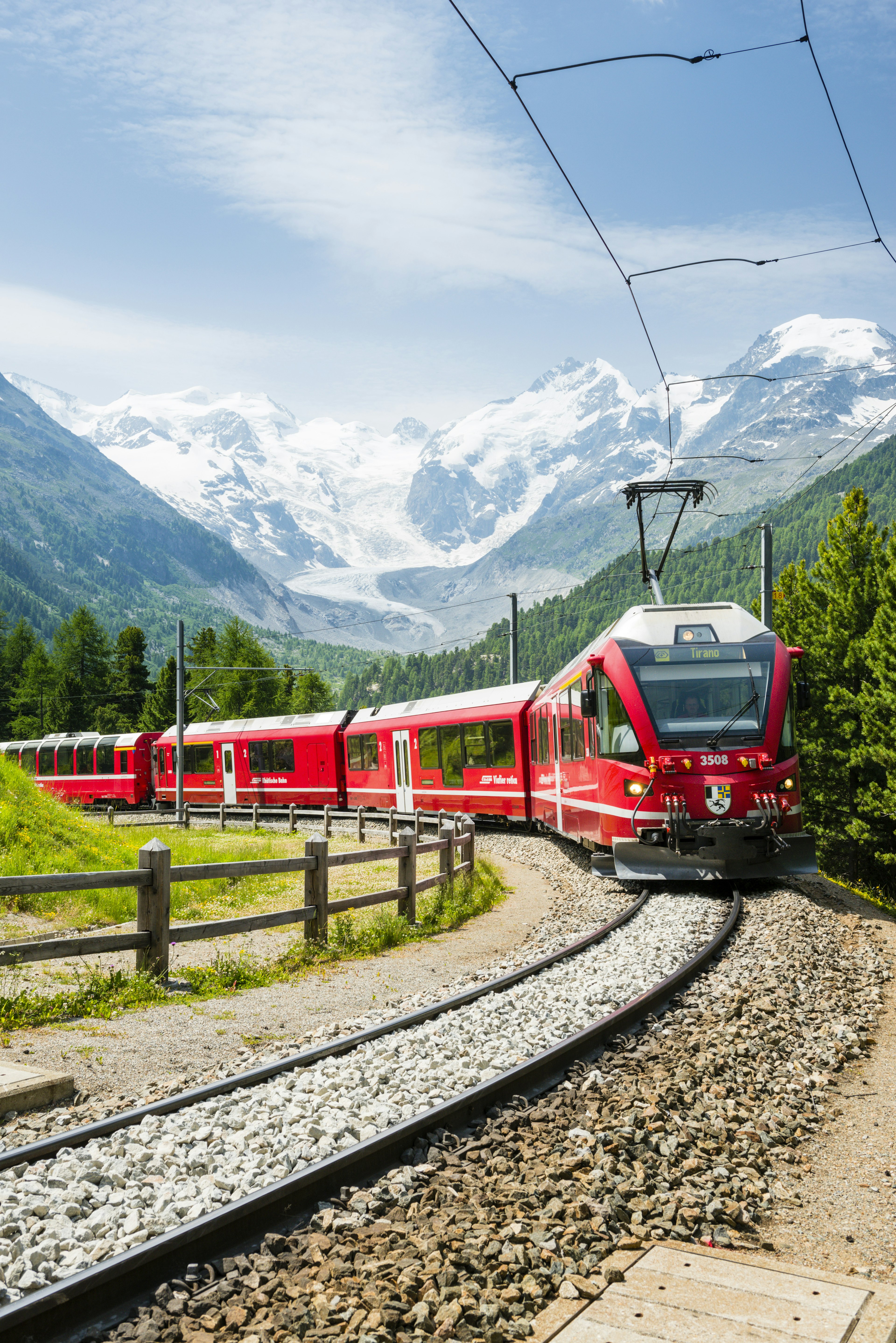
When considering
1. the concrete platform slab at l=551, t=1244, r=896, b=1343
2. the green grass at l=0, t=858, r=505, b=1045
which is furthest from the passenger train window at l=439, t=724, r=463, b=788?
the concrete platform slab at l=551, t=1244, r=896, b=1343

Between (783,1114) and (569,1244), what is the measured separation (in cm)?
225

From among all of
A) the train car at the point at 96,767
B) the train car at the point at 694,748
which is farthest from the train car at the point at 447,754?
the train car at the point at 96,767

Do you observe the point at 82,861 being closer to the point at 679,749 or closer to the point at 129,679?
the point at 679,749

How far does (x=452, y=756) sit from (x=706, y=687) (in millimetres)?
14331

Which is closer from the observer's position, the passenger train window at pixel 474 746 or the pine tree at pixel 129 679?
the passenger train window at pixel 474 746

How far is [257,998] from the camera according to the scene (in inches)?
353

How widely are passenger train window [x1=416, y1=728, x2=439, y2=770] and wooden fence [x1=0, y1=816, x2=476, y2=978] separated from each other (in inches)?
597

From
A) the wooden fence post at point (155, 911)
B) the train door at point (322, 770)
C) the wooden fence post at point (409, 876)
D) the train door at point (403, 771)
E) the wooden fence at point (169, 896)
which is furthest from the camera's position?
the train door at point (322, 770)

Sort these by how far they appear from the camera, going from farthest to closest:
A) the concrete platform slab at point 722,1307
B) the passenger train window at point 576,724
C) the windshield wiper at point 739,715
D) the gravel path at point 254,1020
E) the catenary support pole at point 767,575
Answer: the catenary support pole at point 767,575, the passenger train window at point 576,724, the windshield wiper at point 739,715, the gravel path at point 254,1020, the concrete platform slab at point 722,1307

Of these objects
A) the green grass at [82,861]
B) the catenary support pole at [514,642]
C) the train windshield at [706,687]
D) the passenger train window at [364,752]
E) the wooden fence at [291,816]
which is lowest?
the wooden fence at [291,816]

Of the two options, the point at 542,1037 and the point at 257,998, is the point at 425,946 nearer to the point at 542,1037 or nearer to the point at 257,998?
the point at 257,998

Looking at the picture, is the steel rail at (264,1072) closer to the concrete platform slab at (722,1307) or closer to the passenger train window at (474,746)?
the concrete platform slab at (722,1307)

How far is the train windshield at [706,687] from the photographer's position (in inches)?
531

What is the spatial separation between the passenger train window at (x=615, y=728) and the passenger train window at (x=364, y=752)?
59.6 ft
